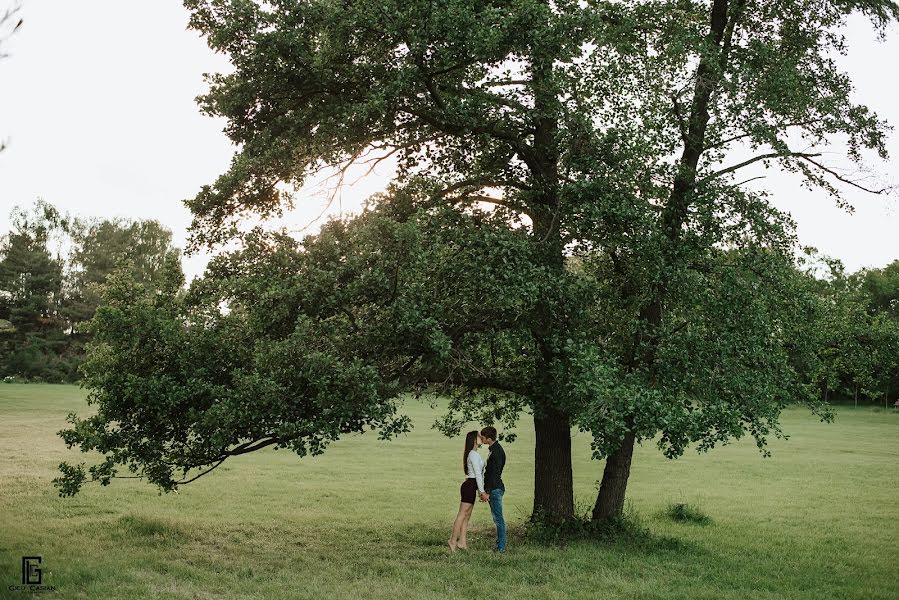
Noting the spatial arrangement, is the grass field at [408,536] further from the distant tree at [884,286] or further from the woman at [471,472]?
the distant tree at [884,286]

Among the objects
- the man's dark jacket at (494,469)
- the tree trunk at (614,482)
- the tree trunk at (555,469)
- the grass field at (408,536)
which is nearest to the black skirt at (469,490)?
the man's dark jacket at (494,469)

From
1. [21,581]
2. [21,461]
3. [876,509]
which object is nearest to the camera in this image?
[21,581]

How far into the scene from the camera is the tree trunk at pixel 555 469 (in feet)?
56.0

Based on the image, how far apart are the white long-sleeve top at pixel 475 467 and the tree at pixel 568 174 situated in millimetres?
1507

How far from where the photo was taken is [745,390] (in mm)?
14016

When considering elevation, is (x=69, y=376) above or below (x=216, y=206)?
below

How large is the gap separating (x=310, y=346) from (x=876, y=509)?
18912 mm

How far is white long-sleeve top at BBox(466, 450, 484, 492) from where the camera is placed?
14.6 metres

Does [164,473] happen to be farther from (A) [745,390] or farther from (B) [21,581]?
(A) [745,390]

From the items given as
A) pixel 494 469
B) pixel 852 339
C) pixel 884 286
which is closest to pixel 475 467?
pixel 494 469

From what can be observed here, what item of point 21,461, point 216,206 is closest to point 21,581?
point 216,206

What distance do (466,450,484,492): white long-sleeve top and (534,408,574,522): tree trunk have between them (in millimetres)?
2705

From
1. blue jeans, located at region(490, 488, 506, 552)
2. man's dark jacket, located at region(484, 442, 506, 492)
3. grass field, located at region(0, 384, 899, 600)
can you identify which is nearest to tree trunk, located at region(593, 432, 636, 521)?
grass field, located at region(0, 384, 899, 600)

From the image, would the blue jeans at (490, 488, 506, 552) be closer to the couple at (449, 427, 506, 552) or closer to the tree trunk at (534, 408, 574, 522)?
the couple at (449, 427, 506, 552)
